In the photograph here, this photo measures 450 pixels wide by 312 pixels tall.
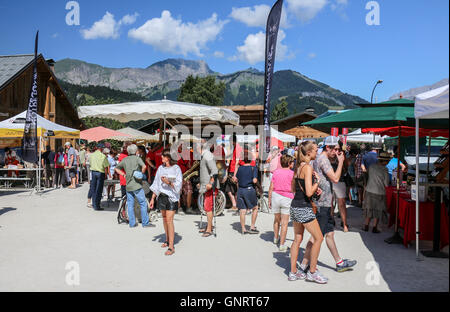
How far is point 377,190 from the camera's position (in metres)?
7.42

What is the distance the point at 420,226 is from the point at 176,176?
447 cm

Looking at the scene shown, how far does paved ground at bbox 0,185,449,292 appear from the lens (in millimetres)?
4523

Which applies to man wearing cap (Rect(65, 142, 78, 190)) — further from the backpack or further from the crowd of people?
the crowd of people

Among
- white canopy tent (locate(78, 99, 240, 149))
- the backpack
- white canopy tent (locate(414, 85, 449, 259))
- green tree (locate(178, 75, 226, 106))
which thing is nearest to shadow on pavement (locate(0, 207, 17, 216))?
white canopy tent (locate(78, 99, 240, 149))

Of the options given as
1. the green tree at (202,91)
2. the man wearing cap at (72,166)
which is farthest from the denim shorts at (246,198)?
the green tree at (202,91)

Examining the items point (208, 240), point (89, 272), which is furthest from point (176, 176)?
point (89, 272)

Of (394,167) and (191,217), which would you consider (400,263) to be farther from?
(394,167)

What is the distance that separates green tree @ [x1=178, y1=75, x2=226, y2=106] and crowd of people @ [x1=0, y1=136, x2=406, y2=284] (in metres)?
52.8

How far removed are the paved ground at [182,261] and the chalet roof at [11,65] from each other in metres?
16.0

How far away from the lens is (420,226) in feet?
21.0

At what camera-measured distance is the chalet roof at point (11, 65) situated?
2109cm

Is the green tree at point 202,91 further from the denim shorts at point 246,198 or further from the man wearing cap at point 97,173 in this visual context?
the denim shorts at point 246,198

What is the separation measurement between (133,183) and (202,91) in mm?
57494

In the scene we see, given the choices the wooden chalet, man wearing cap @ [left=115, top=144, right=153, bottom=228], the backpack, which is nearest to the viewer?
man wearing cap @ [left=115, top=144, right=153, bottom=228]
